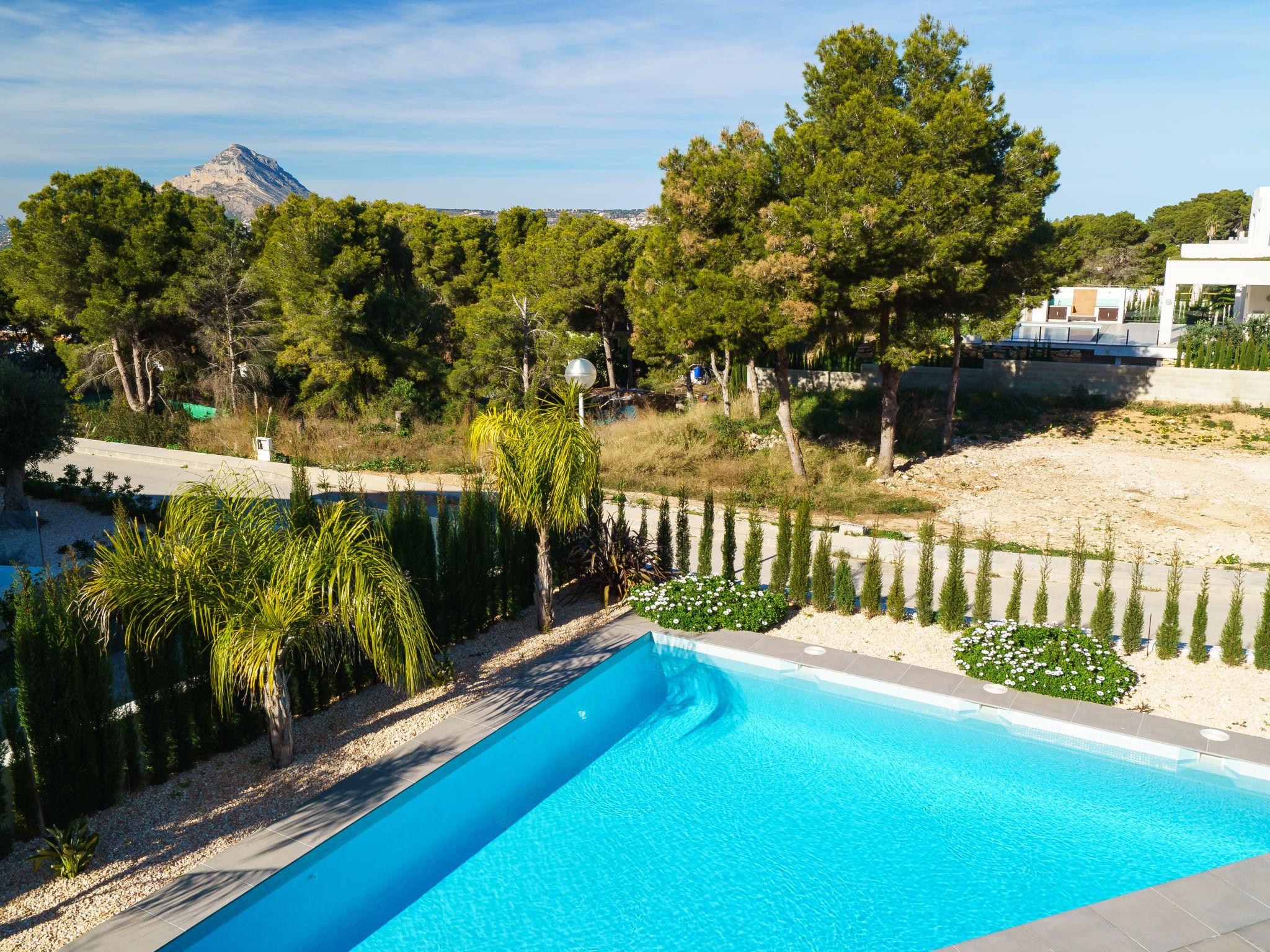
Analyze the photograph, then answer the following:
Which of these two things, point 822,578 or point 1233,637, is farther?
point 822,578

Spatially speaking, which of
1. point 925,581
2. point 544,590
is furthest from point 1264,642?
point 544,590

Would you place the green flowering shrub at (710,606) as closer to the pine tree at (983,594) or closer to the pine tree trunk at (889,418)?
the pine tree at (983,594)

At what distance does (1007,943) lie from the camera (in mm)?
5559

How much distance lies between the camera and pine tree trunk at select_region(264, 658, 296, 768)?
7.12 metres

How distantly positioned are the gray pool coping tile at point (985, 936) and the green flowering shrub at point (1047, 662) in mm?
148

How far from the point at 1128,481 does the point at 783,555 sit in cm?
1171

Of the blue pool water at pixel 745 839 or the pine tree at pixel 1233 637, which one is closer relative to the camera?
the blue pool water at pixel 745 839

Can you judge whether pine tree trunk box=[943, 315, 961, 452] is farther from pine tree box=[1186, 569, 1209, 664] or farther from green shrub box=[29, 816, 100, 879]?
green shrub box=[29, 816, 100, 879]

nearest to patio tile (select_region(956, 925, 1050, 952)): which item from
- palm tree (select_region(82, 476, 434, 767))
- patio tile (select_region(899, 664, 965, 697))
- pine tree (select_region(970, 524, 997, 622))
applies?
patio tile (select_region(899, 664, 965, 697))

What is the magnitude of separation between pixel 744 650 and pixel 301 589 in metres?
5.09

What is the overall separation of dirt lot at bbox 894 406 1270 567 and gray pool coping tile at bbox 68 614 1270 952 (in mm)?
7221

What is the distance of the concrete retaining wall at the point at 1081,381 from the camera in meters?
24.2

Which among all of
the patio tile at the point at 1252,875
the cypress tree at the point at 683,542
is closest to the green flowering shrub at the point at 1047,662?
the patio tile at the point at 1252,875

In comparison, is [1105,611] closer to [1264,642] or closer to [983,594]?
[983,594]
